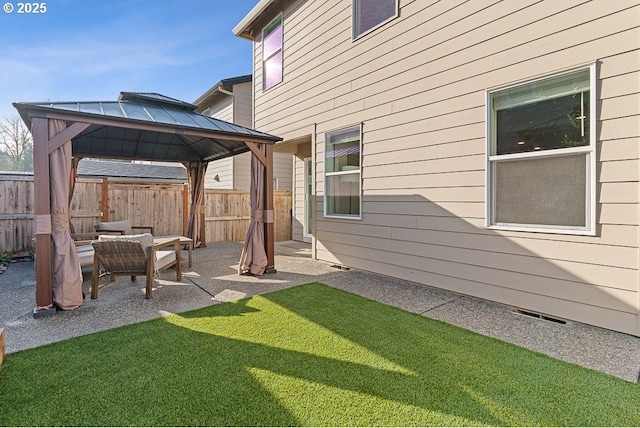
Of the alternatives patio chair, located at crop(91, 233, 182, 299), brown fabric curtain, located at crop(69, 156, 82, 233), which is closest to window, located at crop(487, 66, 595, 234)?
patio chair, located at crop(91, 233, 182, 299)

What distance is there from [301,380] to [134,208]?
788 centimetres

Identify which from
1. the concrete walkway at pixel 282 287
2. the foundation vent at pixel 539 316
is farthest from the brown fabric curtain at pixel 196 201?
the foundation vent at pixel 539 316

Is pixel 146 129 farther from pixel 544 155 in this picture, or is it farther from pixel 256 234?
pixel 544 155

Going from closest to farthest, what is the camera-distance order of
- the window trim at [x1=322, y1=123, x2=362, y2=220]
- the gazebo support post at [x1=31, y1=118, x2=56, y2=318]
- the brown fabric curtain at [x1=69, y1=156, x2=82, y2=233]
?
the gazebo support post at [x1=31, y1=118, x2=56, y2=318] → the window trim at [x1=322, y1=123, x2=362, y2=220] → the brown fabric curtain at [x1=69, y1=156, x2=82, y2=233]

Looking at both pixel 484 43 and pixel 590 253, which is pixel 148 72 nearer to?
pixel 484 43

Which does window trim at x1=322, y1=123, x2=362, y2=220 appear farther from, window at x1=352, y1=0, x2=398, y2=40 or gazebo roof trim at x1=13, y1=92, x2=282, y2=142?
window at x1=352, y1=0, x2=398, y2=40

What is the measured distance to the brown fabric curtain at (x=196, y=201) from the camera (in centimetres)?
837

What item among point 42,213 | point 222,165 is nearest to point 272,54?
point 222,165

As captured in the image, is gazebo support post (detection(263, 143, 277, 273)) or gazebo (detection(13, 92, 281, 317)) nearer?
gazebo (detection(13, 92, 281, 317))

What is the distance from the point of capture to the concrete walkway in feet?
9.22

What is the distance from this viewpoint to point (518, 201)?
3.72 meters

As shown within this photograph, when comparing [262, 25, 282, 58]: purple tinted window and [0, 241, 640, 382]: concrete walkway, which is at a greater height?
[262, 25, 282, 58]: purple tinted window

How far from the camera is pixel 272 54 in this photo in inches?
319

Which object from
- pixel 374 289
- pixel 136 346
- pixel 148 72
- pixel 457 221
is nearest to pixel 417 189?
pixel 457 221
